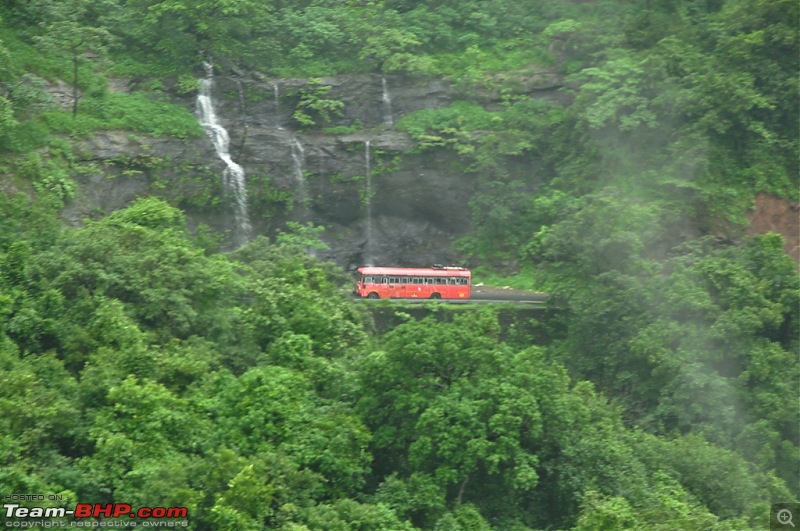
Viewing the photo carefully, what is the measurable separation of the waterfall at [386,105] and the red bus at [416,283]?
21.0 ft

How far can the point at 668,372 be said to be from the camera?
26.1 metres

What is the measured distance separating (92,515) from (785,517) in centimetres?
1246

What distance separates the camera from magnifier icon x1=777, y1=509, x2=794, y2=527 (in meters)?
18.9

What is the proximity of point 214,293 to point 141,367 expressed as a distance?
11.7 feet

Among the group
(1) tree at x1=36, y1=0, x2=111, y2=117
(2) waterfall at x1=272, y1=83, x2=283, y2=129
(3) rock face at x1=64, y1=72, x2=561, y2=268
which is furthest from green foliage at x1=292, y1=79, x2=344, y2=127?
(1) tree at x1=36, y1=0, x2=111, y2=117

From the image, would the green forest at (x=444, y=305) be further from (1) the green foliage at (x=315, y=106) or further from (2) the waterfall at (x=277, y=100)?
(2) the waterfall at (x=277, y=100)

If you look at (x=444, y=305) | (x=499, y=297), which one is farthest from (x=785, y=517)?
(x=499, y=297)

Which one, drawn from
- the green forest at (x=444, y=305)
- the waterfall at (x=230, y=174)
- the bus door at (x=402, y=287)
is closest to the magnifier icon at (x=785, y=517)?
the green forest at (x=444, y=305)

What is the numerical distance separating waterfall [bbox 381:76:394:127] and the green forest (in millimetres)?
701

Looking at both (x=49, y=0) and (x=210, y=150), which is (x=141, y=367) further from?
(x=49, y=0)

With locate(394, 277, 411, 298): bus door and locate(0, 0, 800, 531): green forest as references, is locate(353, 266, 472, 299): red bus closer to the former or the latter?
locate(394, 277, 411, 298): bus door

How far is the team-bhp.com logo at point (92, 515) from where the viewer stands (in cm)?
1561

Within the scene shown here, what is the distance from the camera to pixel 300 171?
3444 centimetres

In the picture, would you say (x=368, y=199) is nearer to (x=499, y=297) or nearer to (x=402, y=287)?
(x=402, y=287)
